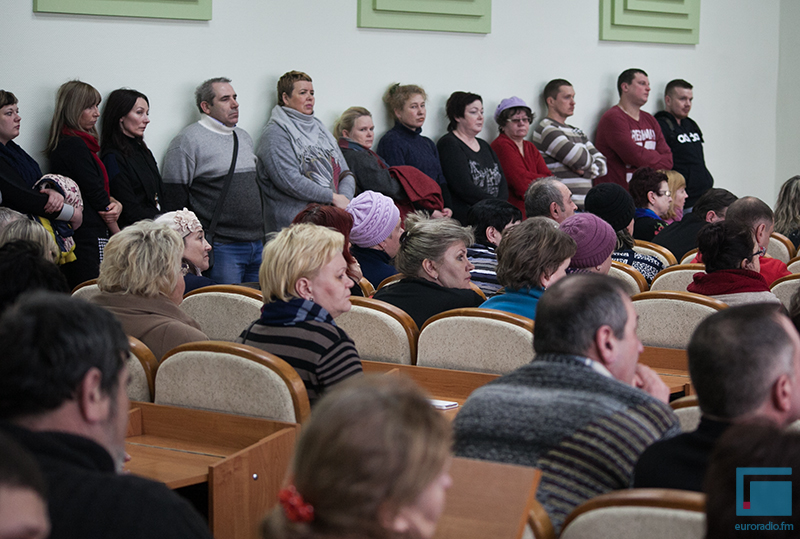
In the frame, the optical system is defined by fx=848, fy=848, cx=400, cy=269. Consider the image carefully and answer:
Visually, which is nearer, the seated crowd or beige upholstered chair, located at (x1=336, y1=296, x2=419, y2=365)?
the seated crowd

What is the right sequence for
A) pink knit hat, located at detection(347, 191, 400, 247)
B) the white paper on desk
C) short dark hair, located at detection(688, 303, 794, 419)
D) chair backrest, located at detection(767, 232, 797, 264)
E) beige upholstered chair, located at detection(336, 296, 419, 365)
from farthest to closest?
1. chair backrest, located at detection(767, 232, 797, 264)
2. pink knit hat, located at detection(347, 191, 400, 247)
3. beige upholstered chair, located at detection(336, 296, 419, 365)
4. the white paper on desk
5. short dark hair, located at detection(688, 303, 794, 419)

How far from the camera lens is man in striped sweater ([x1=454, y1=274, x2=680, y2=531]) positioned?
1.52 meters

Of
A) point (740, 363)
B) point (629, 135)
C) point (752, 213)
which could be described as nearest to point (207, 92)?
point (752, 213)

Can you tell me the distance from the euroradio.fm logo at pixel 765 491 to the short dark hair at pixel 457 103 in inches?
230

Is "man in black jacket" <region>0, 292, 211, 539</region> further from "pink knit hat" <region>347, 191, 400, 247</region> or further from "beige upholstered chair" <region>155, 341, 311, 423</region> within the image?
"pink knit hat" <region>347, 191, 400, 247</region>

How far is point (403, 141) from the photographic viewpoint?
642cm

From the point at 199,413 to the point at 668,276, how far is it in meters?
2.58

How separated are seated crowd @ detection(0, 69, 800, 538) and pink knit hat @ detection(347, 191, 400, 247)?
0.05 feet

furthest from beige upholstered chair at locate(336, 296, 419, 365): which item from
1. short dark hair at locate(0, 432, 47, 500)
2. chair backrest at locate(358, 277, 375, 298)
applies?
short dark hair at locate(0, 432, 47, 500)

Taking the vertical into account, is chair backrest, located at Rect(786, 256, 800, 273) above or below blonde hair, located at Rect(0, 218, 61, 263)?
below

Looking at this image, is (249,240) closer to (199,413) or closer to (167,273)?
(167,273)

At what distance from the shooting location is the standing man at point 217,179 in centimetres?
541

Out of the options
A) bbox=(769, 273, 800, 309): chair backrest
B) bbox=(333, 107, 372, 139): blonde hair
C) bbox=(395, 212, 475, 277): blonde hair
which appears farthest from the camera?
bbox=(333, 107, 372, 139): blonde hair

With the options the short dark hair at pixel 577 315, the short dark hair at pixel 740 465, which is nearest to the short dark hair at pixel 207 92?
the short dark hair at pixel 577 315
